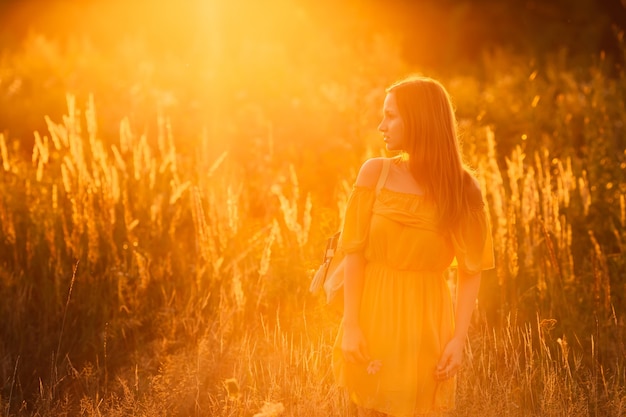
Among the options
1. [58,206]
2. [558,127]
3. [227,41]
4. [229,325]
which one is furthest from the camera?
[227,41]

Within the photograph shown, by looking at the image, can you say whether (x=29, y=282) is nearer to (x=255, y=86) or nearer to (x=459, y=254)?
(x=459, y=254)

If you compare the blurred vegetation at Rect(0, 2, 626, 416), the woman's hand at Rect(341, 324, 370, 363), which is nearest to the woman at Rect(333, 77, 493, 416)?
the woman's hand at Rect(341, 324, 370, 363)

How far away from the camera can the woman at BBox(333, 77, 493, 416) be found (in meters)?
2.64

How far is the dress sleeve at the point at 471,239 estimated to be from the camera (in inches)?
105

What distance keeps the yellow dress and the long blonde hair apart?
0.05m

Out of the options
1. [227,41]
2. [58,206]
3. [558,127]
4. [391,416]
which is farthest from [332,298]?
[227,41]

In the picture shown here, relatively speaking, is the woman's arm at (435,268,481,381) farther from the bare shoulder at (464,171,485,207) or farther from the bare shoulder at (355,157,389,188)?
the bare shoulder at (355,157,389,188)

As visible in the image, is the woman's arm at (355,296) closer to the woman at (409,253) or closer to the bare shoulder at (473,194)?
the woman at (409,253)

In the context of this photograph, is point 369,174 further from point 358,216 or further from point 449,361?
point 449,361

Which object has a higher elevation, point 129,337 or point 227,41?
point 227,41

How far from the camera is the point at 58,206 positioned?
5328 mm

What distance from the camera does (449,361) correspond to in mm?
2662

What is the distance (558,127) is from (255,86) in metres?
3.58

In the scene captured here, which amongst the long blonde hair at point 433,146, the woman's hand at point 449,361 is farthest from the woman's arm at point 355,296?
the woman's hand at point 449,361
